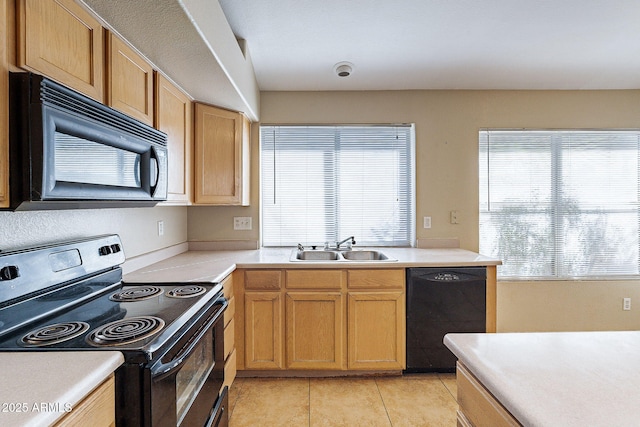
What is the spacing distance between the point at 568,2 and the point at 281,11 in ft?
5.34

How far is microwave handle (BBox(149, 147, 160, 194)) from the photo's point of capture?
1.44 meters

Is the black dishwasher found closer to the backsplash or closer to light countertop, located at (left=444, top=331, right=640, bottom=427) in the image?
light countertop, located at (left=444, top=331, right=640, bottom=427)

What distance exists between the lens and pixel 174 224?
2.68m

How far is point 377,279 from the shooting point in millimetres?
2361

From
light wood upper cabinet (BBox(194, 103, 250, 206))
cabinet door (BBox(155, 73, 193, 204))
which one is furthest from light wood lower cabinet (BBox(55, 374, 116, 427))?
light wood upper cabinet (BBox(194, 103, 250, 206))

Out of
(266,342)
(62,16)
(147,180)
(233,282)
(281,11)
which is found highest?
(281,11)

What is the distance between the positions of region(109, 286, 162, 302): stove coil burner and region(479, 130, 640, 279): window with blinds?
271cm

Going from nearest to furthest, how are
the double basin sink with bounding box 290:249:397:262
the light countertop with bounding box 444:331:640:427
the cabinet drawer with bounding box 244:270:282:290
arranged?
the light countertop with bounding box 444:331:640:427 < the cabinet drawer with bounding box 244:270:282:290 < the double basin sink with bounding box 290:249:397:262

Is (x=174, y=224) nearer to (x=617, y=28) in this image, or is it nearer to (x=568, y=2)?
(x=568, y=2)

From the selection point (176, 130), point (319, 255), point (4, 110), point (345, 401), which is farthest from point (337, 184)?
point (4, 110)

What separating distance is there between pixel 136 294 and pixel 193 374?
1.51 feet

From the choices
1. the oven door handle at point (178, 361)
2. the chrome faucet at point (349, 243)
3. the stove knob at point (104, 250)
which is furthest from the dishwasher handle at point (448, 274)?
the stove knob at point (104, 250)

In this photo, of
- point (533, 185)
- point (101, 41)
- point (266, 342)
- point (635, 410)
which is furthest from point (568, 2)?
point (266, 342)

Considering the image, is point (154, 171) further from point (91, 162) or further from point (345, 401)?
point (345, 401)
